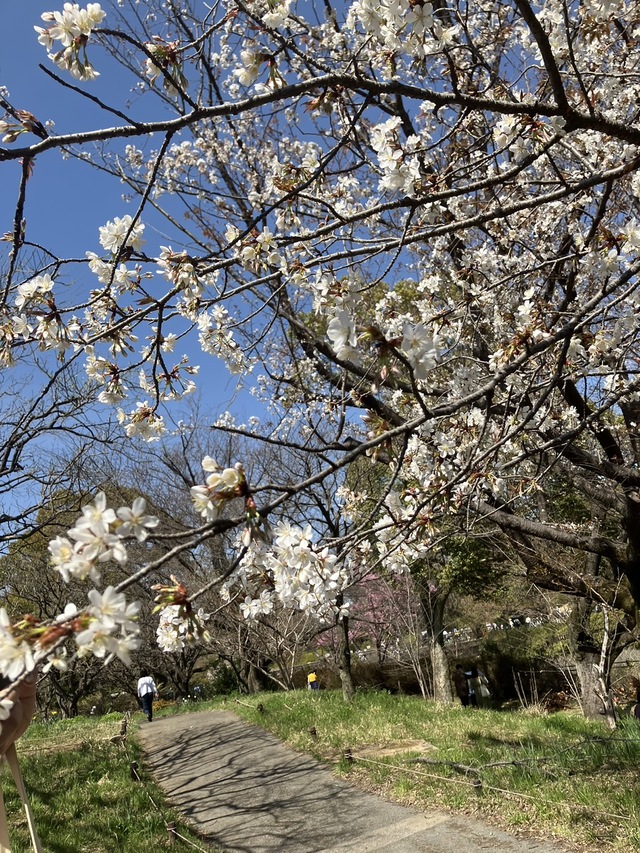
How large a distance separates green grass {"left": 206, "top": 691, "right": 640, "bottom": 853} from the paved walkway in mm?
189

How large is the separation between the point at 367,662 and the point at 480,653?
270 cm

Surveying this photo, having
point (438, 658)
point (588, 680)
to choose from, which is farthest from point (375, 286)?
point (438, 658)

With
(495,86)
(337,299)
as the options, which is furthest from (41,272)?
(495,86)

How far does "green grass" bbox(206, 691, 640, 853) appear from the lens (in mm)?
3990

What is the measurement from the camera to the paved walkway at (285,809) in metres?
4.18

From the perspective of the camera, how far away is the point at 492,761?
5.37 metres

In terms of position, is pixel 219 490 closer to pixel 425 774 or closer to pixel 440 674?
pixel 425 774

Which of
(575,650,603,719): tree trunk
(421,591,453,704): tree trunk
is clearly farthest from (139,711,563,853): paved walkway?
(575,650,603,719): tree trunk

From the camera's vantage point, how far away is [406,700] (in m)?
9.45

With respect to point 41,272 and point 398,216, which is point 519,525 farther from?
point 41,272

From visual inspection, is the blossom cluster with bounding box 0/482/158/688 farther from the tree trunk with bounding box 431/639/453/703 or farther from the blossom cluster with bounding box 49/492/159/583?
the tree trunk with bounding box 431/639/453/703

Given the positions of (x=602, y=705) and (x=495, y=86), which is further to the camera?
(x=602, y=705)

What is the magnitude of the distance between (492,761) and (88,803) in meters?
3.52

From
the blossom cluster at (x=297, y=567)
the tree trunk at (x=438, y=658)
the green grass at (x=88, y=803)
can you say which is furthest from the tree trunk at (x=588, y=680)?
the blossom cluster at (x=297, y=567)
